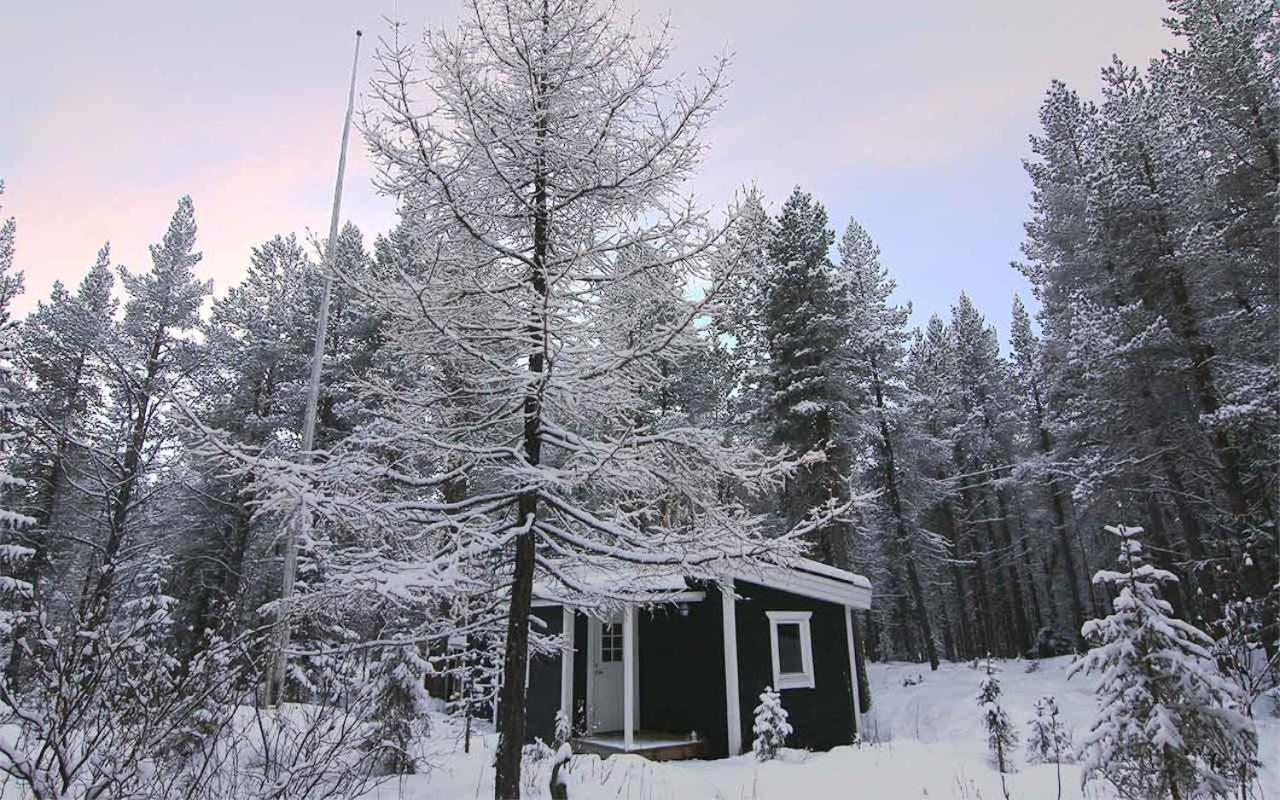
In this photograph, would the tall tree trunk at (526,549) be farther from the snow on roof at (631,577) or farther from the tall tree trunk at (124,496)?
the tall tree trunk at (124,496)

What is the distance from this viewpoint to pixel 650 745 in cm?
1043

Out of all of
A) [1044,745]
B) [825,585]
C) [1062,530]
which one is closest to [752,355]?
[825,585]

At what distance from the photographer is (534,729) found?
12.6m

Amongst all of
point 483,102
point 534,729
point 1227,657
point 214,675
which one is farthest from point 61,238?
point 1227,657

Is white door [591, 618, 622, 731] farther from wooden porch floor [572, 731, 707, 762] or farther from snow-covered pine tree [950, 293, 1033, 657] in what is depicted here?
snow-covered pine tree [950, 293, 1033, 657]

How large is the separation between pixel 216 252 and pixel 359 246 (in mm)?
4416

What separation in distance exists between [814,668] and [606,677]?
4048 mm

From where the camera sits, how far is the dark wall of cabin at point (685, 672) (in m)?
11.2

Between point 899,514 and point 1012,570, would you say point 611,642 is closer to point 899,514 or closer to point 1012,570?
point 899,514

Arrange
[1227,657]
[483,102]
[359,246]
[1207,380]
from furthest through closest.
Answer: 1. [359,246]
2. [1207,380]
3. [483,102]
4. [1227,657]

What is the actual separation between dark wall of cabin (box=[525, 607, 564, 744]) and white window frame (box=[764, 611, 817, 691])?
4.06m

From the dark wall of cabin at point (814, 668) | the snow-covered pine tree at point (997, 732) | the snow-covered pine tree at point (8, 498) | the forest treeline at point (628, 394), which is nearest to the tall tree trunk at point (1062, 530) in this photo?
the forest treeline at point (628, 394)

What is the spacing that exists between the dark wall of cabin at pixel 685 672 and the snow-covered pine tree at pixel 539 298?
5.62 meters

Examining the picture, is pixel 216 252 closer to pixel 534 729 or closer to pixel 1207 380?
pixel 534 729
